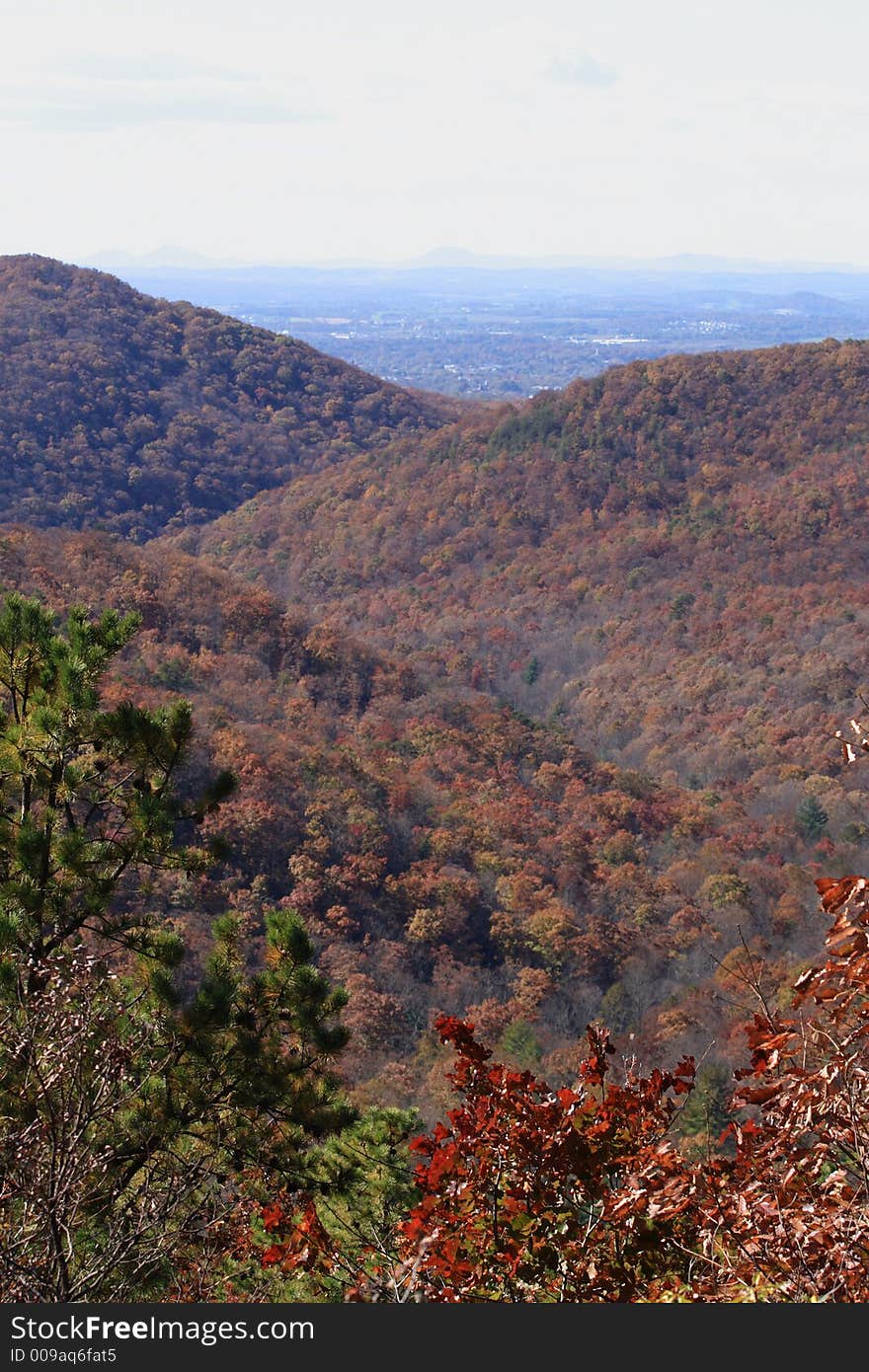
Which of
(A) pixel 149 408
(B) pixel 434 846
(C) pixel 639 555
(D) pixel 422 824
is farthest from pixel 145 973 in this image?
(A) pixel 149 408

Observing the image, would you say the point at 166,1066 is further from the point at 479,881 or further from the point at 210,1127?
the point at 479,881

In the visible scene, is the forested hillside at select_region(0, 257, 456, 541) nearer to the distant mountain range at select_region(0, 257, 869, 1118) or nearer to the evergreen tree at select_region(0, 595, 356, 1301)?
the distant mountain range at select_region(0, 257, 869, 1118)

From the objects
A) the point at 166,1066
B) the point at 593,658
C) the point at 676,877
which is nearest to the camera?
the point at 166,1066

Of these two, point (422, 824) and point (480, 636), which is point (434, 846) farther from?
point (480, 636)

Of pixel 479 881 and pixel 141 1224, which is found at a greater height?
pixel 141 1224

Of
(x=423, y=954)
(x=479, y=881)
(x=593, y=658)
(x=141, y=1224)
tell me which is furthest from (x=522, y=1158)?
(x=593, y=658)

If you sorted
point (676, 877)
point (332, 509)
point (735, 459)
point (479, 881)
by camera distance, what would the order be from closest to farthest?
point (479, 881) < point (676, 877) < point (735, 459) < point (332, 509)

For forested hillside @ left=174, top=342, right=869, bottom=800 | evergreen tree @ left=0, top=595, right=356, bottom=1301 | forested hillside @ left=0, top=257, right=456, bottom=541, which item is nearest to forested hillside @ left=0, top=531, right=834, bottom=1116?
forested hillside @ left=174, top=342, right=869, bottom=800

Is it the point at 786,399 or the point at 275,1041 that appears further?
the point at 786,399

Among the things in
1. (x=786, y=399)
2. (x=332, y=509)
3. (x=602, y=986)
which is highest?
(x=786, y=399)

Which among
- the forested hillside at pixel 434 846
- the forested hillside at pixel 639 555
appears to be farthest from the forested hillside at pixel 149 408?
the forested hillside at pixel 434 846
